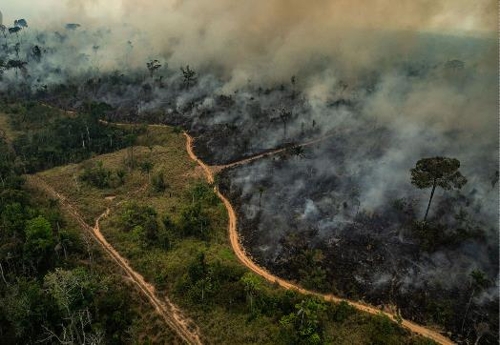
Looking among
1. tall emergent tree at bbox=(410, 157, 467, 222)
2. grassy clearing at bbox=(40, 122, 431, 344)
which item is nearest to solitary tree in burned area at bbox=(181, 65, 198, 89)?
grassy clearing at bbox=(40, 122, 431, 344)

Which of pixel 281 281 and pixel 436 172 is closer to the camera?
pixel 281 281

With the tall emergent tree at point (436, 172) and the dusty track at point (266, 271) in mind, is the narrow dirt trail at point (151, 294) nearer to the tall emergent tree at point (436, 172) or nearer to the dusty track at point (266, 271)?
the dusty track at point (266, 271)

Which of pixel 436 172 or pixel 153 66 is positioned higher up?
pixel 153 66

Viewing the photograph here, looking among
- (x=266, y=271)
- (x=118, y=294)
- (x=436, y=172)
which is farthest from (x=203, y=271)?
(x=436, y=172)

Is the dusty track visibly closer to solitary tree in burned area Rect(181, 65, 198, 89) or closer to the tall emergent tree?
the tall emergent tree

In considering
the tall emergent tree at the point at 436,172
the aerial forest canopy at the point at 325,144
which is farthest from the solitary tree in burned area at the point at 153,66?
the tall emergent tree at the point at 436,172

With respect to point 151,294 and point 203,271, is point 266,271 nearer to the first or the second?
point 203,271

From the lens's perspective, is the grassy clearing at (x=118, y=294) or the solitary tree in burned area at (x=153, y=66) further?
the solitary tree in burned area at (x=153, y=66)
